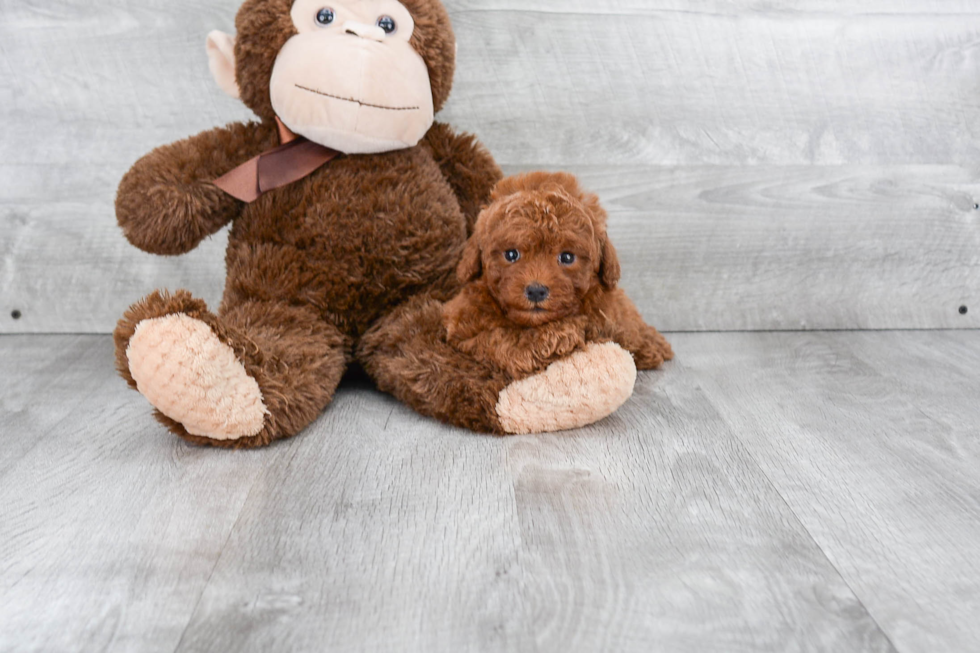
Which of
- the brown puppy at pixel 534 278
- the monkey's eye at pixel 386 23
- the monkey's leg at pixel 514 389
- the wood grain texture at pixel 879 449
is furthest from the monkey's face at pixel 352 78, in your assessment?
the wood grain texture at pixel 879 449

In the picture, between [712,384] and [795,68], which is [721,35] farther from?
[712,384]

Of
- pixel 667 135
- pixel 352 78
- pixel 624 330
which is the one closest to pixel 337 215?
pixel 352 78

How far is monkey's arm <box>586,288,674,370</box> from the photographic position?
0.93 metres

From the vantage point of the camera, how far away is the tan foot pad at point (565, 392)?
89 cm

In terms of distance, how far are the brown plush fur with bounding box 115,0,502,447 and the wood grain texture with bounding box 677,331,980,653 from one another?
36 cm

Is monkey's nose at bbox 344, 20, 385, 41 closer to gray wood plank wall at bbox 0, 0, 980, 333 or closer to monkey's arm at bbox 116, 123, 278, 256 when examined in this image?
monkey's arm at bbox 116, 123, 278, 256

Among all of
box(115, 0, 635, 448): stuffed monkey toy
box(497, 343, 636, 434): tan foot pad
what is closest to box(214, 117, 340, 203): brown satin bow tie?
box(115, 0, 635, 448): stuffed monkey toy

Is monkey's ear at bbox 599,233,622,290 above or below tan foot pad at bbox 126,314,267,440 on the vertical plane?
above

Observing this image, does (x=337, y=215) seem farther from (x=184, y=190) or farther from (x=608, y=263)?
(x=608, y=263)

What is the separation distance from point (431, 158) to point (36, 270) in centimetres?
69

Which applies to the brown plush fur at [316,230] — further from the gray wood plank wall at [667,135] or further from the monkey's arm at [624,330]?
the gray wood plank wall at [667,135]

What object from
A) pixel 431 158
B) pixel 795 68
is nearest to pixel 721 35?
pixel 795 68

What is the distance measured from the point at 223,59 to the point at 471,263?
0.41 meters

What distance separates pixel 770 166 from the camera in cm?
131
